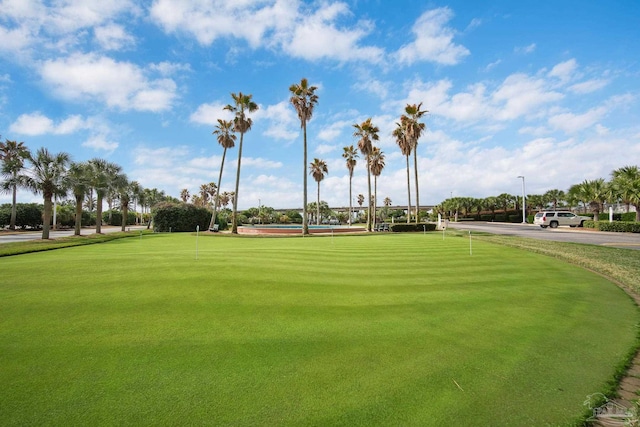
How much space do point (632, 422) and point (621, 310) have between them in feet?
17.3

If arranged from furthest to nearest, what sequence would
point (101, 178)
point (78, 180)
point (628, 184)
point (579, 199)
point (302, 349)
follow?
point (579, 199) < point (101, 178) < point (628, 184) < point (78, 180) < point (302, 349)

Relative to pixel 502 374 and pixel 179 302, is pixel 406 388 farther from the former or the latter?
pixel 179 302

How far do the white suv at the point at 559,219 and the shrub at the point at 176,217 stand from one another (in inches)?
1793

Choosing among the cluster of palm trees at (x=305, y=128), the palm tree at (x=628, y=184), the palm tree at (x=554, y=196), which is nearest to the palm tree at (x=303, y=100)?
the cluster of palm trees at (x=305, y=128)

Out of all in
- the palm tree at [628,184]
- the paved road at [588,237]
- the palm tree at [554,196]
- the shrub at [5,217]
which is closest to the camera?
the paved road at [588,237]

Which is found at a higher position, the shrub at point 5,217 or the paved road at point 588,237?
the shrub at point 5,217

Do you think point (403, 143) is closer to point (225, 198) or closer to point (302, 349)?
point (302, 349)

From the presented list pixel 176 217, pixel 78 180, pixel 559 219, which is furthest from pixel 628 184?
pixel 78 180

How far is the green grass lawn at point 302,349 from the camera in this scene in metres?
3.18

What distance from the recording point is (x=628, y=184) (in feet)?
110

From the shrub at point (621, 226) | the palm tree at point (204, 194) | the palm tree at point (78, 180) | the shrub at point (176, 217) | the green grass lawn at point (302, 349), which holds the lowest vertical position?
the green grass lawn at point (302, 349)

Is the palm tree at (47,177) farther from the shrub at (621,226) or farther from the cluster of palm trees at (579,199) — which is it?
the cluster of palm trees at (579,199)

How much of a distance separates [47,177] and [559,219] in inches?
2117

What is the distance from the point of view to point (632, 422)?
2816 millimetres
